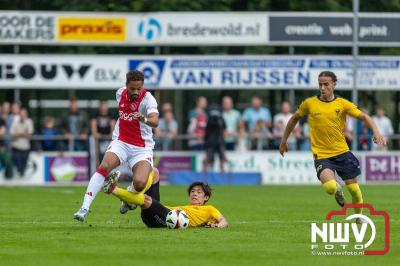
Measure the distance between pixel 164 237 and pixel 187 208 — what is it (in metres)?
1.33

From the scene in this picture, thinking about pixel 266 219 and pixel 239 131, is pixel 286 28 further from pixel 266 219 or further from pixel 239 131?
pixel 266 219

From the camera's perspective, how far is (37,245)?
12.8m

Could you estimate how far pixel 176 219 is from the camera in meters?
14.5

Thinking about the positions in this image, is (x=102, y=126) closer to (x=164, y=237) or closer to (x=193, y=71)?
(x=193, y=71)

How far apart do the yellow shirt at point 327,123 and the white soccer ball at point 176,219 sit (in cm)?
247

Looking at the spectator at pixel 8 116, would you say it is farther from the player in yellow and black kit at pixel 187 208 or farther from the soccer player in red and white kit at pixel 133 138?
the player in yellow and black kit at pixel 187 208

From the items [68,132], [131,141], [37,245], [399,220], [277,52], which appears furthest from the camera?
[277,52]

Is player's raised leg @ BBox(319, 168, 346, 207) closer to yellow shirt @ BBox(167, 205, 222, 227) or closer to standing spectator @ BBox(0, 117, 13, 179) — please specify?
yellow shirt @ BBox(167, 205, 222, 227)

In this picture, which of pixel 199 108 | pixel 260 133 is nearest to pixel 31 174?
pixel 199 108

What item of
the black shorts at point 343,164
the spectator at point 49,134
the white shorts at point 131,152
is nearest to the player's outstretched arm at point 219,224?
the white shorts at point 131,152

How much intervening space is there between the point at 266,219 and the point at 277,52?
19600mm

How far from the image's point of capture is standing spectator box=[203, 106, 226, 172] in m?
30.3

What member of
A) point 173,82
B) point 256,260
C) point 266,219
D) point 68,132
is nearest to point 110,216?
point 266,219

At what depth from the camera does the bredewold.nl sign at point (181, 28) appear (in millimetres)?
32844
